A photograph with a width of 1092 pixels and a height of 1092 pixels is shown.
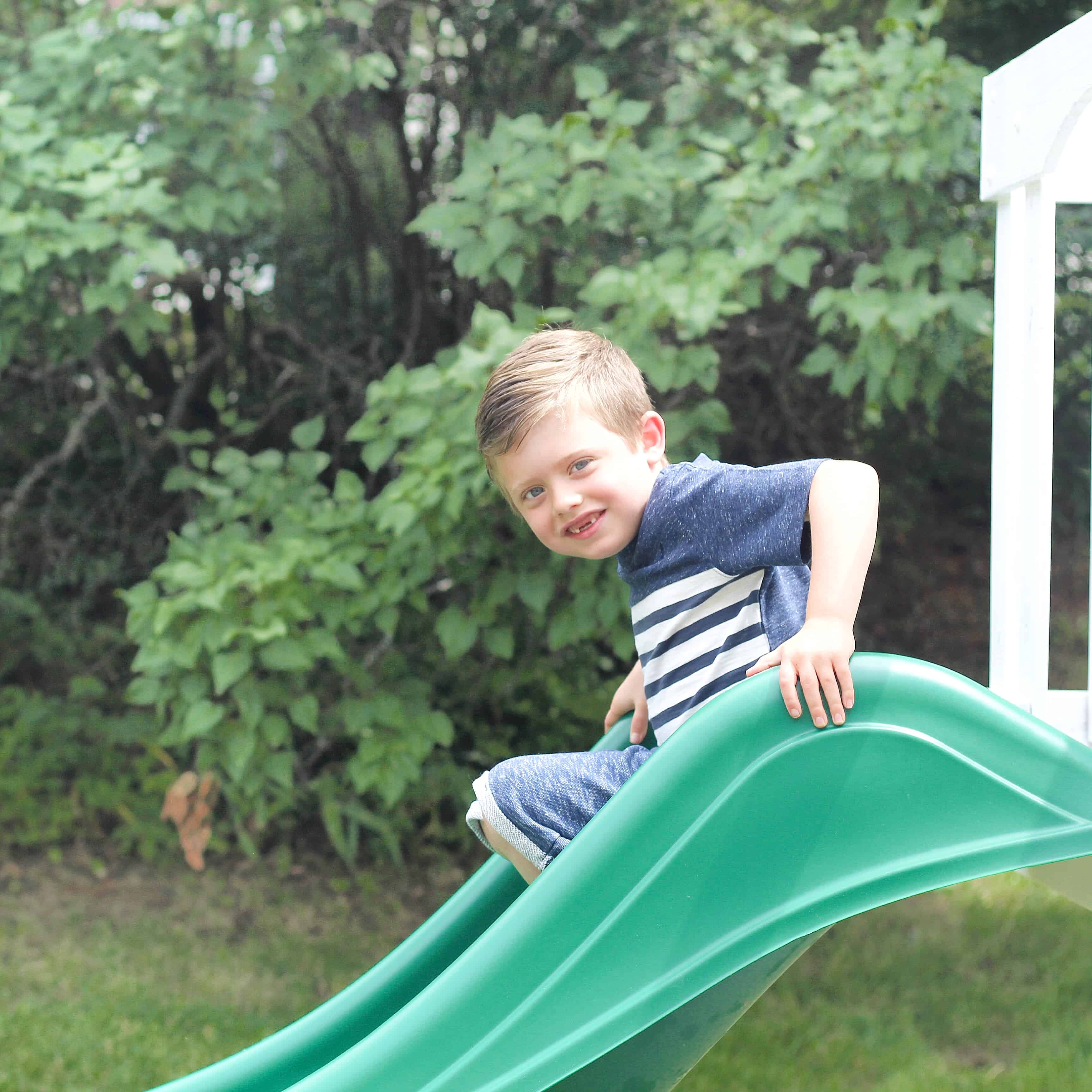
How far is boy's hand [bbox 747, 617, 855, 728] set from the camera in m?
1.26

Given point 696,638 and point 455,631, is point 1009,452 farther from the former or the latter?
point 455,631

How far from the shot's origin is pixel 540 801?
1.48m

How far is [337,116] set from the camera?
3.86 meters

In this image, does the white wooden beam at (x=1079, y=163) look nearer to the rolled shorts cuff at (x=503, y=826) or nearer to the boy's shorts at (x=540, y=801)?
the boy's shorts at (x=540, y=801)

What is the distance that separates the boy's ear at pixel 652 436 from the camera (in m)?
1.60

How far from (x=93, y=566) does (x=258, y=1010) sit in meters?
2.01

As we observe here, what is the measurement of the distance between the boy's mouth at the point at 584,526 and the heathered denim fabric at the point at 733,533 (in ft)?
0.21

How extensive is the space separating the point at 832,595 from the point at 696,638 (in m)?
0.31

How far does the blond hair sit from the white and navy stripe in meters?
0.23

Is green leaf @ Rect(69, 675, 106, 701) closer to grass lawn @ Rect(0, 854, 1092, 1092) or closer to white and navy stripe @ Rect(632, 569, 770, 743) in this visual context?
grass lawn @ Rect(0, 854, 1092, 1092)

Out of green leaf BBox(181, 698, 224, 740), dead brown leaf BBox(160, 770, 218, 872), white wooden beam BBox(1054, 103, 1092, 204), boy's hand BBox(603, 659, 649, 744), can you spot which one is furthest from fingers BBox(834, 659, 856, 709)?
dead brown leaf BBox(160, 770, 218, 872)

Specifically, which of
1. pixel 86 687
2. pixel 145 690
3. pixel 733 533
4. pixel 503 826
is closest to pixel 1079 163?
pixel 733 533

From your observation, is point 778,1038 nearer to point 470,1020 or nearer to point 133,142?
point 470,1020

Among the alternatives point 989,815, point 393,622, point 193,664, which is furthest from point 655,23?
point 989,815
